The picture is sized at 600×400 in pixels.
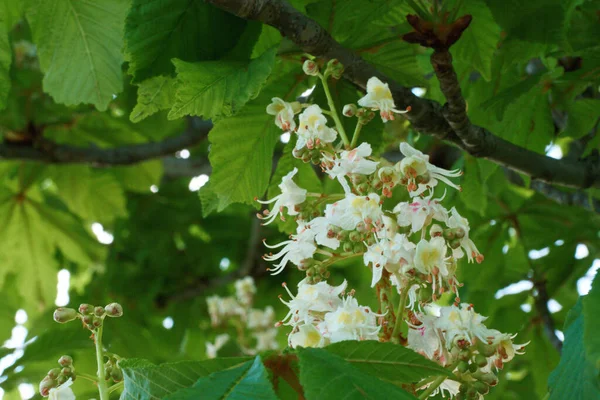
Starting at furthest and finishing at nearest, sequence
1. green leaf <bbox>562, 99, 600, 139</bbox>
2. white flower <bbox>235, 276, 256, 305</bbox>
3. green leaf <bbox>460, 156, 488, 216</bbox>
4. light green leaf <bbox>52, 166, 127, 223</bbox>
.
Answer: white flower <bbox>235, 276, 256, 305</bbox>
light green leaf <bbox>52, 166, 127, 223</bbox>
green leaf <bbox>460, 156, 488, 216</bbox>
green leaf <bbox>562, 99, 600, 139</bbox>

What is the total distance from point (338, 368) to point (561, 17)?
700mm

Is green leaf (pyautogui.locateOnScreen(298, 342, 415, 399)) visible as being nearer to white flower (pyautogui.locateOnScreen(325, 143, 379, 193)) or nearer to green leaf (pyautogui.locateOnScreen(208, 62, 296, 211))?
white flower (pyautogui.locateOnScreen(325, 143, 379, 193))

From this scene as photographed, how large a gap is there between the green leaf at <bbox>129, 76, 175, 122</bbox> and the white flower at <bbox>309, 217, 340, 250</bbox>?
0.31 metres

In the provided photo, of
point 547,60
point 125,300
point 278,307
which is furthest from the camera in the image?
point 278,307

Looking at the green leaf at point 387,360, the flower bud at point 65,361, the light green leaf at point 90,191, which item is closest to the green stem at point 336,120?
the green leaf at point 387,360

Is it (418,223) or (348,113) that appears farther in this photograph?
(348,113)

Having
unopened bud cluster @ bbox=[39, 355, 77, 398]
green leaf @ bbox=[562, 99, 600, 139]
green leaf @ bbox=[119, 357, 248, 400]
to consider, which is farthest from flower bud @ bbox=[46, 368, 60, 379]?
green leaf @ bbox=[562, 99, 600, 139]

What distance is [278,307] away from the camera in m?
3.43

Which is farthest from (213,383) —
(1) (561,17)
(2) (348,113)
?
(1) (561,17)

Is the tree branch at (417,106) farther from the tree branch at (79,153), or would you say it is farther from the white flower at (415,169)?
the tree branch at (79,153)

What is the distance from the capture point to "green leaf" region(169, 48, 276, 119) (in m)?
0.84

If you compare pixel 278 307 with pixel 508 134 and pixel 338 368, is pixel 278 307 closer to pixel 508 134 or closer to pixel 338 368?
pixel 508 134

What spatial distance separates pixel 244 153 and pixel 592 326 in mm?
572

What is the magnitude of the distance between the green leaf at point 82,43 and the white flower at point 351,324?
539mm
